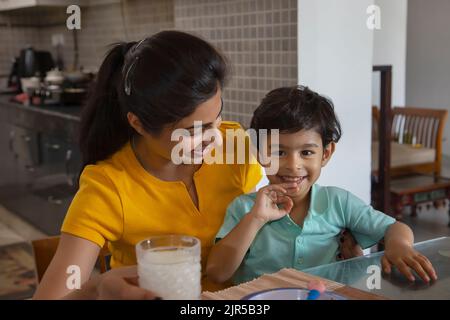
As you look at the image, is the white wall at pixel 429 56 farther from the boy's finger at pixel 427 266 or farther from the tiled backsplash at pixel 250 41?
the boy's finger at pixel 427 266

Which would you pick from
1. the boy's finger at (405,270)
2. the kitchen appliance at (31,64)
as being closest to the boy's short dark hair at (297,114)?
the boy's finger at (405,270)

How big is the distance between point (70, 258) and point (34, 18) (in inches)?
172

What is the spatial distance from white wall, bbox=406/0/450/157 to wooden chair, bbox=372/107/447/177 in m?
1.50

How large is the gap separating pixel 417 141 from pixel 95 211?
354 centimetres

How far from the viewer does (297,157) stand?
121 cm

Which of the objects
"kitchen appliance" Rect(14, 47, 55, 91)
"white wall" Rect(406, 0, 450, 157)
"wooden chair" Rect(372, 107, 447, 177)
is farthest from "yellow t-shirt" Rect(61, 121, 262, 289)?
"white wall" Rect(406, 0, 450, 157)

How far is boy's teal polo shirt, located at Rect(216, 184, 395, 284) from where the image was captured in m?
1.24

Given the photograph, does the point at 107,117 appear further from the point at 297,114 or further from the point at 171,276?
the point at 171,276

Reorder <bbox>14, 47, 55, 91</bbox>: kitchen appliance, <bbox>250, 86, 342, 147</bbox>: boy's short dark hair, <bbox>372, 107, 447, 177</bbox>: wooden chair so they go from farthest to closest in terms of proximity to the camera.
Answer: <bbox>14, 47, 55, 91</bbox>: kitchen appliance
<bbox>372, 107, 447, 177</bbox>: wooden chair
<bbox>250, 86, 342, 147</bbox>: boy's short dark hair

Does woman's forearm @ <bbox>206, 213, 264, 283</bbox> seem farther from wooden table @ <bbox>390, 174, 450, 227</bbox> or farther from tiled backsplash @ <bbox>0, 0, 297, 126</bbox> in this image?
wooden table @ <bbox>390, 174, 450, 227</bbox>

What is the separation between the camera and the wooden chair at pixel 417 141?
3.90 m

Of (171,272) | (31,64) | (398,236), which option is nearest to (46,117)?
(31,64)
